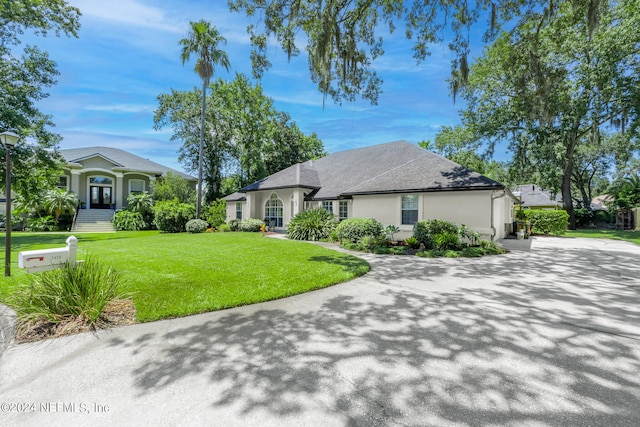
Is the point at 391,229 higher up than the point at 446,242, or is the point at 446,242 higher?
the point at 391,229

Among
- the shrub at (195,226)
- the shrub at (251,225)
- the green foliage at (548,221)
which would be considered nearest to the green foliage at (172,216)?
the shrub at (195,226)

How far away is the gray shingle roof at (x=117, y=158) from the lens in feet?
85.2

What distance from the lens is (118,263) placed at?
831 cm

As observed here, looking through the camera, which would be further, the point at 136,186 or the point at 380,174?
the point at 136,186

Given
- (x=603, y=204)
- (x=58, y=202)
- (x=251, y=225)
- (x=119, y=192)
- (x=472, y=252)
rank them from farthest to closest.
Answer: (x=603, y=204)
(x=119, y=192)
(x=58, y=202)
(x=251, y=225)
(x=472, y=252)

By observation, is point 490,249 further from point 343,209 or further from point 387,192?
point 343,209

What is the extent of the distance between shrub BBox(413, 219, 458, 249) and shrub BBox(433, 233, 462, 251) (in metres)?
0.36

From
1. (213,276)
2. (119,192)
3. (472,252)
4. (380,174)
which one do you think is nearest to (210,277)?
(213,276)

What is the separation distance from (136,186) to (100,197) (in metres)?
3.15

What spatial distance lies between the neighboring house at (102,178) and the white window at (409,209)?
25.1m

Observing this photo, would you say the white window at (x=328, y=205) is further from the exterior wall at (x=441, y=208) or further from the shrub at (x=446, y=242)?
the shrub at (x=446, y=242)

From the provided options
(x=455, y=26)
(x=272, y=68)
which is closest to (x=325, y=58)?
(x=272, y=68)

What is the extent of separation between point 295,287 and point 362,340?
2560 millimetres

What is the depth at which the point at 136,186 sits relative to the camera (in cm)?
2767
